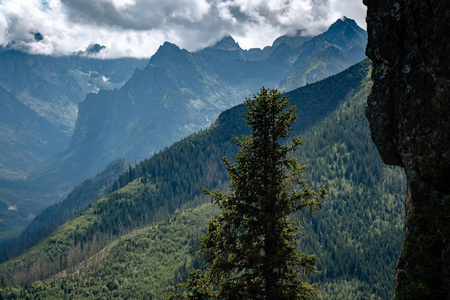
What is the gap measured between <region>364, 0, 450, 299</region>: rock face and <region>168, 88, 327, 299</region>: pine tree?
530cm

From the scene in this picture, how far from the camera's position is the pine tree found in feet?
76.5

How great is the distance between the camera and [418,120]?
2003cm

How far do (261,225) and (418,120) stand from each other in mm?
11049

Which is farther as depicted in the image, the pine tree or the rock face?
the pine tree

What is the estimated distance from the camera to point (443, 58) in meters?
18.6

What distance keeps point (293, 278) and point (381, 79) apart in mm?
13632

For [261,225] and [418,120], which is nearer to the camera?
[418,120]

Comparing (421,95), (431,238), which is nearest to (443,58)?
(421,95)

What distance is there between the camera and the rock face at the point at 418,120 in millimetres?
17875

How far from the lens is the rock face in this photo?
1788 cm

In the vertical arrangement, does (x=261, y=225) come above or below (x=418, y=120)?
below

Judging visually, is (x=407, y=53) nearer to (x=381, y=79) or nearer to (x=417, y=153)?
(x=381, y=79)

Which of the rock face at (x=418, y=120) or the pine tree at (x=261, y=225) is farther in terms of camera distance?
the pine tree at (x=261, y=225)

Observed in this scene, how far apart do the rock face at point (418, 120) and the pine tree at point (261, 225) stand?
17.4 ft
